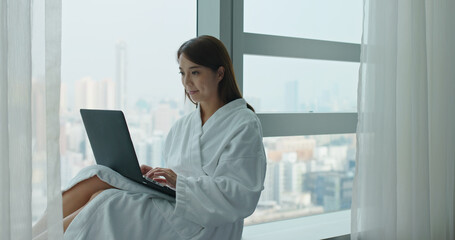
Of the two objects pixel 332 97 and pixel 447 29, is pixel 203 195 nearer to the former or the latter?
pixel 332 97

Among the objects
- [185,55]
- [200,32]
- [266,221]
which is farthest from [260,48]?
[266,221]

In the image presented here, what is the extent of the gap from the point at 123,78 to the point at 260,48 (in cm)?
73

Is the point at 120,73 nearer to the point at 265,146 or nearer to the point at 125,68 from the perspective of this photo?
the point at 125,68

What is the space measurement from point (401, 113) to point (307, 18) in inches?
31.3

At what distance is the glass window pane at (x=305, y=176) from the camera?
8.45 ft

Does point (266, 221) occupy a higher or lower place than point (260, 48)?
lower

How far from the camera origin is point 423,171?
7.57ft

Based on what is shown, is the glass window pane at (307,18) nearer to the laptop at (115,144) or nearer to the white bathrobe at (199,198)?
the white bathrobe at (199,198)

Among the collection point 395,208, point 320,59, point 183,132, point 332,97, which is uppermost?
point 320,59

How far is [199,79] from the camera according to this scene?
1.81m

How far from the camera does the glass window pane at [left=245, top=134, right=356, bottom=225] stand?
8.45ft

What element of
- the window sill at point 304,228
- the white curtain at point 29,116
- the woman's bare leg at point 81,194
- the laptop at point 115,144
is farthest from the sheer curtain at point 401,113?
the white curtain at point 29,116

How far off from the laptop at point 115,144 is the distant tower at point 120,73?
436mm

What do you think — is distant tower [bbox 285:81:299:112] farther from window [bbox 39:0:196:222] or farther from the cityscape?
window [bbox 39:0:196:222]
